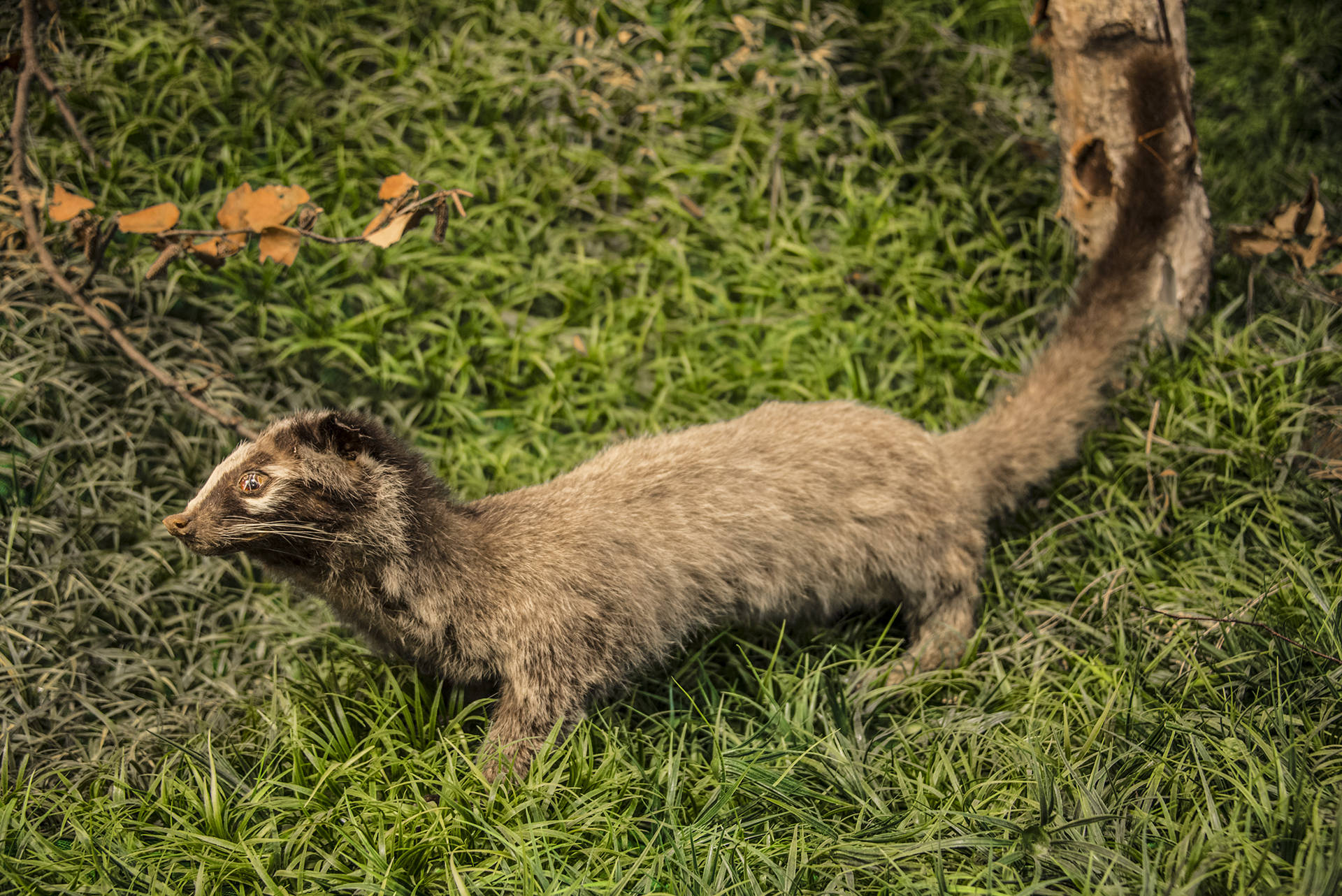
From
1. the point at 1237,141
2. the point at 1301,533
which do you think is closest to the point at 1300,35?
the point at 1237,141

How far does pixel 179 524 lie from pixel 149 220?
1.31 meters

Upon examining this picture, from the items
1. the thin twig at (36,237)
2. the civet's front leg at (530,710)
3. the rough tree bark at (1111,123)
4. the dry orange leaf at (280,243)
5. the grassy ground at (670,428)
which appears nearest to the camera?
the grassy ground at (670,428)

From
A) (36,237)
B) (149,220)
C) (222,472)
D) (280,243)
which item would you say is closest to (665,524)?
(222,472)

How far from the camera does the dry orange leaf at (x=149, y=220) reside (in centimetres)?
316

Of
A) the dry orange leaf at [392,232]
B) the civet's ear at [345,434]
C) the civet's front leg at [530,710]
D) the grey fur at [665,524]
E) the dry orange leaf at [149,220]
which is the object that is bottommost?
the civet's front leg at [530,710]

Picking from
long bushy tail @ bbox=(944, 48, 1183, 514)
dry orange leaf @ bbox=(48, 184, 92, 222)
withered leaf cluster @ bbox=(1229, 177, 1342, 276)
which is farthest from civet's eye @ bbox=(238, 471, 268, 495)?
withered leaf cluster @ bbox=(1229, 177, 1342, 276)

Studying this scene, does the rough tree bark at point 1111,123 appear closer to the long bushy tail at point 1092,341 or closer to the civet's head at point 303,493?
the long bushy tail at point 1092,341

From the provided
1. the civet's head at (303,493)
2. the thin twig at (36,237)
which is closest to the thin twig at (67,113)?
the thin twig at (36,237)

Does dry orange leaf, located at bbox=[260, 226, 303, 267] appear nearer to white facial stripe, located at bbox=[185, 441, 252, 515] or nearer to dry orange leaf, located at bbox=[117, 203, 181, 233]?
dry orange leaf, located at bbox=[117, 203, 181, 233]

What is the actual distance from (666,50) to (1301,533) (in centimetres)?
386

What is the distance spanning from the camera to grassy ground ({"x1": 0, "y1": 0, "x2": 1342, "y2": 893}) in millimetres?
2471

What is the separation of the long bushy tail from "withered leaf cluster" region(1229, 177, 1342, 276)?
58 centimetres

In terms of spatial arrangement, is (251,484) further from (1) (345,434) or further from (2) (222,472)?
(1) (345,434)

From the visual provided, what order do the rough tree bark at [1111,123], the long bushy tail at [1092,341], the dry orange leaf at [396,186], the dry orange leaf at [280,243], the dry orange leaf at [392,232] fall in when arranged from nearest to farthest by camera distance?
the dry orange leaf at [392,232] < the dry orange leaf at [396,186] < the dry orange leaf at [280,243] < the long bushy tail at [1092,341] < the rough tree bark at [1111,123]
